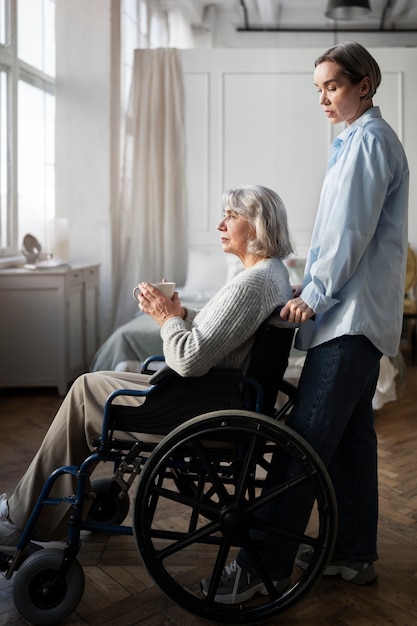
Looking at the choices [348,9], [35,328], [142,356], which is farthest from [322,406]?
[348,9]

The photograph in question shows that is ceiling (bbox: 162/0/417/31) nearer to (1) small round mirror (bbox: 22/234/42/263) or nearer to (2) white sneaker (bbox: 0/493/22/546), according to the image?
(1) small round mirror (bbox: 22/234/42/263)

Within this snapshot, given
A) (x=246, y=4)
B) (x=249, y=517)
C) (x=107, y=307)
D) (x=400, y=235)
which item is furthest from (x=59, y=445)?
(x=246, y=4)

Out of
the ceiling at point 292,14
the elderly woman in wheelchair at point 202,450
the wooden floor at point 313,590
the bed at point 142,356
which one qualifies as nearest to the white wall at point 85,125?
the bed at point 142,356

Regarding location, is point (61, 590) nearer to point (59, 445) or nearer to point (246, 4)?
point (59, 445)

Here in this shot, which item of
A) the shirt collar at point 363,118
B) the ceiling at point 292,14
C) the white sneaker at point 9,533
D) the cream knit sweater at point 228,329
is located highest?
the ceiling at point 292,14

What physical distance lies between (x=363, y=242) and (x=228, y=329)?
394mm

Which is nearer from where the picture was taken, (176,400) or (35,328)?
(176,400)

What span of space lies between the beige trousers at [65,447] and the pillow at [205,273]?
316cm

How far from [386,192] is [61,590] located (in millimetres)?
1296

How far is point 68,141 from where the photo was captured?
5254mm

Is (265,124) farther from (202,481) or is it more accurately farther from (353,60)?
(202,481)

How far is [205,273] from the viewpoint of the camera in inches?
211

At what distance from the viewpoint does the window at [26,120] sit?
4.70 m

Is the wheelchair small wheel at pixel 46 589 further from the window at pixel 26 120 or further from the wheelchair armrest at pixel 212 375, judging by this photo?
the window at pixel 26 120
